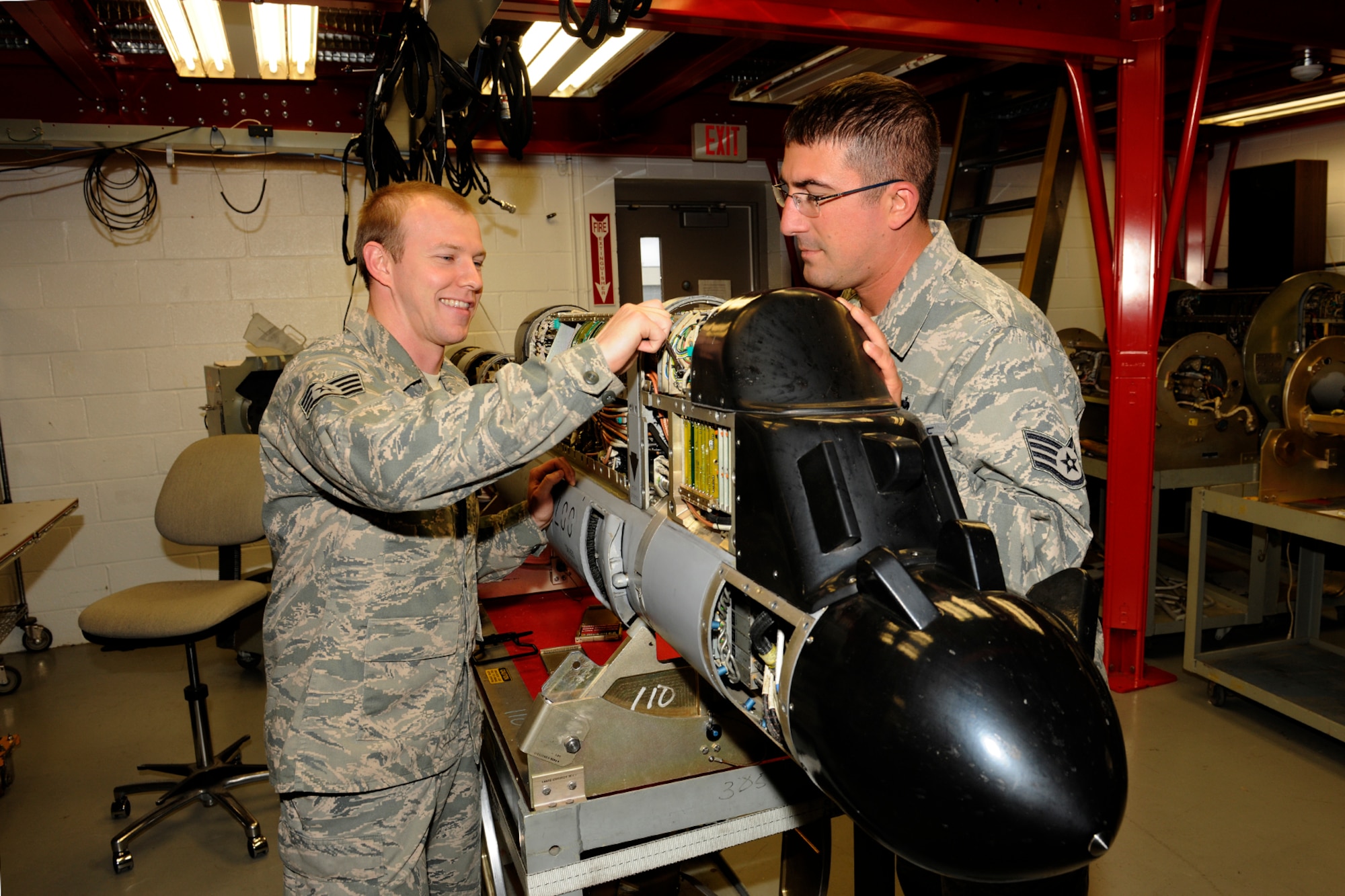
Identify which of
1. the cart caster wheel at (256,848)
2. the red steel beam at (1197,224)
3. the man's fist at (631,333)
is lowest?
the cart caster wheel at (256,848)

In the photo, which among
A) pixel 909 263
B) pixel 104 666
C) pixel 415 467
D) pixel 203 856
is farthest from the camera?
pixel 104 666

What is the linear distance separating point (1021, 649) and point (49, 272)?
5.09 m

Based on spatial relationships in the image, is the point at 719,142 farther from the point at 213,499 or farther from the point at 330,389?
the point at 330,389

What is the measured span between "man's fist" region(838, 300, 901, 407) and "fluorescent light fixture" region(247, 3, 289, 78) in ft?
8.26

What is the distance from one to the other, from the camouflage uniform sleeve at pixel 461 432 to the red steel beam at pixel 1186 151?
2.95 m

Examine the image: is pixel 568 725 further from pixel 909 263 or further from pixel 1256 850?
pixel 1256 850

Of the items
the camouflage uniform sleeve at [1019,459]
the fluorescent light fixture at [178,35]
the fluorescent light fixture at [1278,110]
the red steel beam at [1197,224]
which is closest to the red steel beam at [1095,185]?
the camouflage uniform sleeve at [1019,459]

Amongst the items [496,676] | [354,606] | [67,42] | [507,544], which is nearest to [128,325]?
[67,42]

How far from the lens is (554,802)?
1.30m

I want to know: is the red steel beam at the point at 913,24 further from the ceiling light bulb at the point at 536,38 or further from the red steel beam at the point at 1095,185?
the ceiling light bulb at the point at 536,38

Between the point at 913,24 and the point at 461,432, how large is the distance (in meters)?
2.53

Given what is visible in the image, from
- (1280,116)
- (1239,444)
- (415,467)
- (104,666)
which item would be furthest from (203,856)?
(1280,116)

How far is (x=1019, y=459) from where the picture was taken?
1250mm

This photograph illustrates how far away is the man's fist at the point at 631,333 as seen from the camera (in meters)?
1.19
